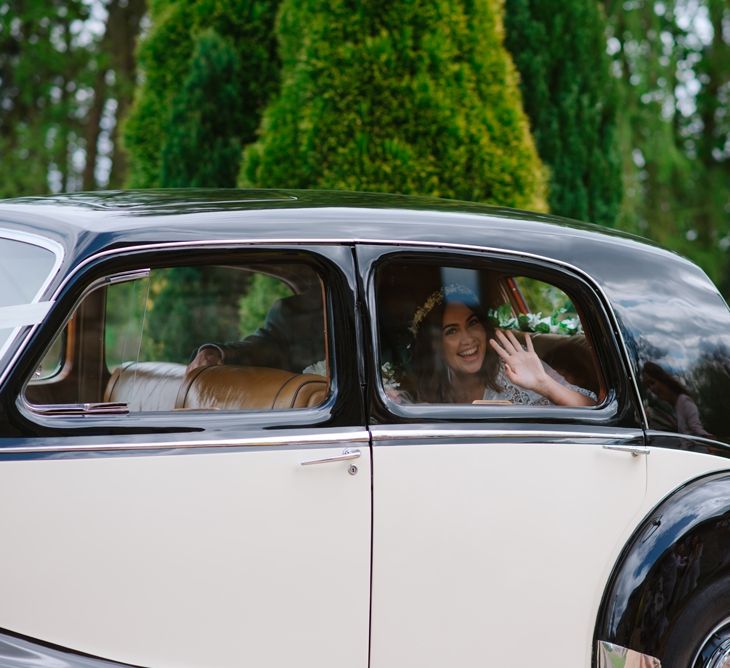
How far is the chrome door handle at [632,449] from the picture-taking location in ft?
9.14

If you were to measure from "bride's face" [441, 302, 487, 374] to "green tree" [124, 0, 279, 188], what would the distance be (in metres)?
4.61

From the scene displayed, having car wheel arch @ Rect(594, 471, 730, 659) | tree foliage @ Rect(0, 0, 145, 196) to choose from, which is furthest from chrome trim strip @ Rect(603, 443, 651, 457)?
tree foliage @ Rect(0, 0, 145, 196)

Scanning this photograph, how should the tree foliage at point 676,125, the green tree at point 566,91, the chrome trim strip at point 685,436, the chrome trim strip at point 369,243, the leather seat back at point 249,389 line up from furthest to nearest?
the tree foliage at point 676,125, the green tree at point 566,91, the chrome trim strip at point 685,436, the leather seat back at point 249,389, the chrome trim strip at point 369,243

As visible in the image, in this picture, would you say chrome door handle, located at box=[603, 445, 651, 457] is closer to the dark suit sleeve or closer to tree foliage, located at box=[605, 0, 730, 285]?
the dark suit sleeve

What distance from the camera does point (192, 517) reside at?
2.40 metres

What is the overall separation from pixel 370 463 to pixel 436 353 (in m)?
0.54

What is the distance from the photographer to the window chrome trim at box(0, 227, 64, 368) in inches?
93.7

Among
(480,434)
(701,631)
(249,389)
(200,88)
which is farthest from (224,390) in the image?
(200,88)

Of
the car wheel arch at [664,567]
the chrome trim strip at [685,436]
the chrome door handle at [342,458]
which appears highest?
the chrome trim strip at [685,436]

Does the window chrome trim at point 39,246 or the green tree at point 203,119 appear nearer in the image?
the window chrome trim at point 39,246

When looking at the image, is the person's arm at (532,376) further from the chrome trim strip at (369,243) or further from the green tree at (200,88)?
the green tree at (200,88)

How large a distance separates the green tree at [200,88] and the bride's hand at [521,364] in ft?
15.3

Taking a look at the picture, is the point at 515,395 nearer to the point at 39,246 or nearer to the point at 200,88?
the point at 39,246

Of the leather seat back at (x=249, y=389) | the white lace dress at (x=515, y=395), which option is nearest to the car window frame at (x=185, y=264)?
the leather seat back at (x=249, y=389)
